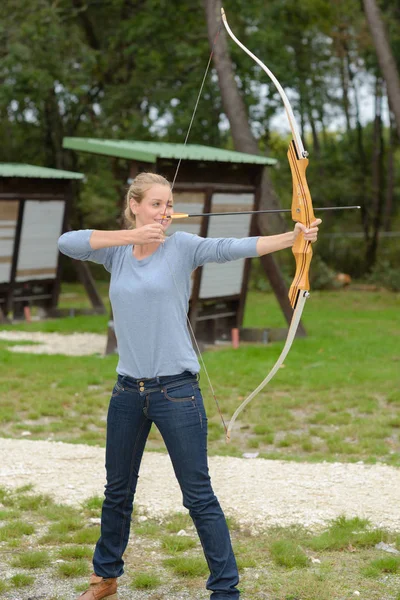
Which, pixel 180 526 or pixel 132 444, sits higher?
pixel 132 444

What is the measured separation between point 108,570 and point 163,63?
1942 centimetres

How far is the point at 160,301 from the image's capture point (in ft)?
11.9

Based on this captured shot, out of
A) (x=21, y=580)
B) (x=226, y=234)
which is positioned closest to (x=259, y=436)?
(x=21, y=580)

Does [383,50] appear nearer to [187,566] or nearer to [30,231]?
[30,231]

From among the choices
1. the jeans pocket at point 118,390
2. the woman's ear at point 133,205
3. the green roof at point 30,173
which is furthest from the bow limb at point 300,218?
the green roof at point 30,173

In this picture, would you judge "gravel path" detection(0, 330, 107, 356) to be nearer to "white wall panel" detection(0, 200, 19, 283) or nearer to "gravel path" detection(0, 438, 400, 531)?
"white wall panel" detection(0, 200, 19, 283)

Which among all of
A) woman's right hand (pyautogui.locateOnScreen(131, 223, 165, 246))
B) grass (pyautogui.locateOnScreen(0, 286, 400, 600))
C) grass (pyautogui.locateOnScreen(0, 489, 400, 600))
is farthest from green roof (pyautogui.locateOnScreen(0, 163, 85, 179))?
woman's right hand (pyautogui.locateOnScreen(131, 223, 165, 246))

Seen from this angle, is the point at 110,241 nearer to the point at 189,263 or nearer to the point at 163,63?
the point at 189,263

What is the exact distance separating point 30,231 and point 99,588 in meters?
11.0

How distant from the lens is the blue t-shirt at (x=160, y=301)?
361 centimetres

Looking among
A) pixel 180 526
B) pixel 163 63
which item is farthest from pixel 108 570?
pixel 163 63

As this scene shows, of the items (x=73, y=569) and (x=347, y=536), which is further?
(x=347, y=536)

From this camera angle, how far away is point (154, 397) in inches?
142

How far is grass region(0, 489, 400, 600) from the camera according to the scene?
4.13 meters
